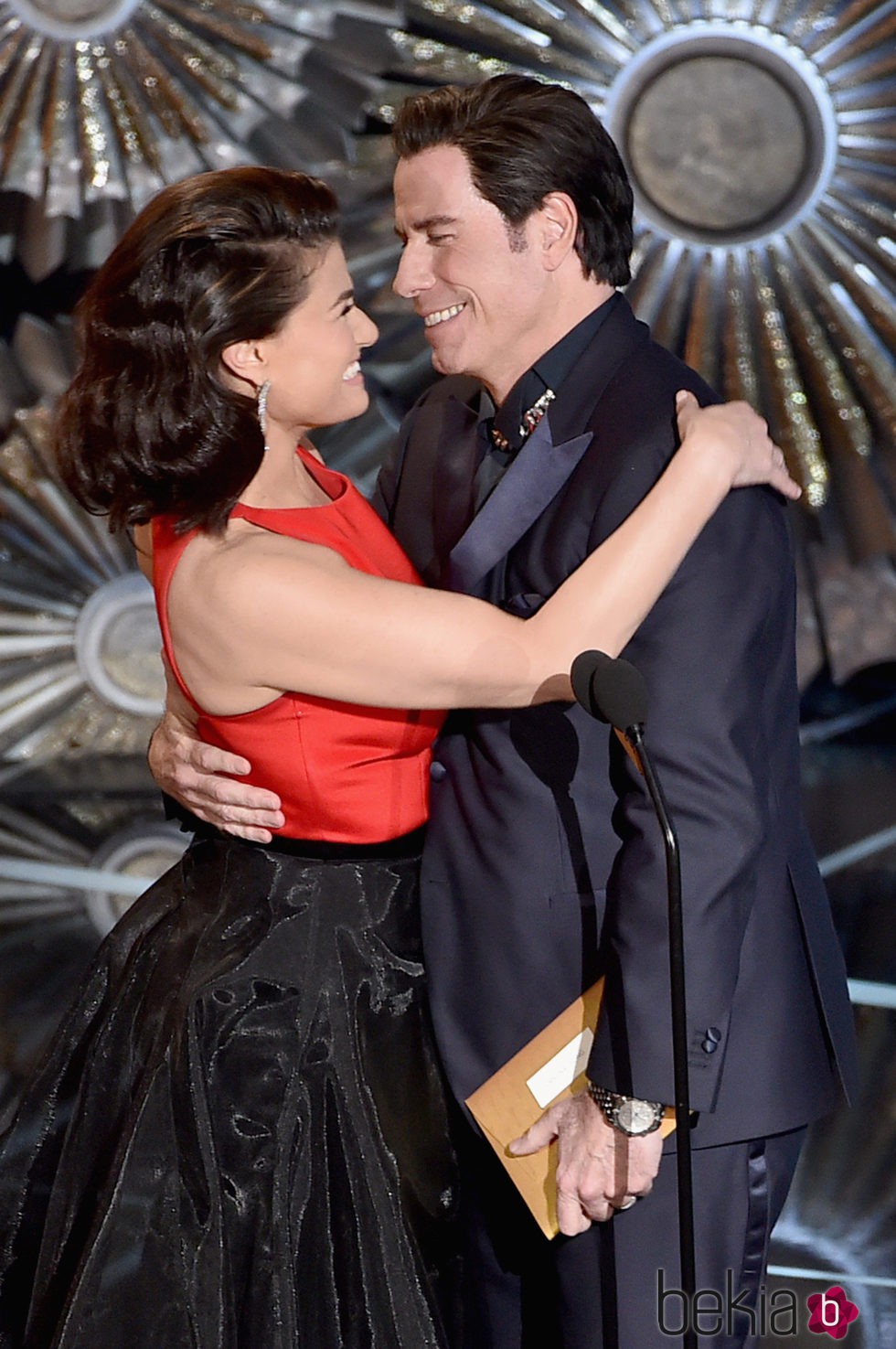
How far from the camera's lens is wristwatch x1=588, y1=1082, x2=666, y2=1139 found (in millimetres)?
1575

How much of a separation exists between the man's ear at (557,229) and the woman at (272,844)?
0.24 m

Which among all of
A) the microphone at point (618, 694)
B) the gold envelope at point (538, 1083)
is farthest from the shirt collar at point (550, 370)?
the gold envelope at point (538, 1083)

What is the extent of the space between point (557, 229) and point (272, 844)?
0.79m

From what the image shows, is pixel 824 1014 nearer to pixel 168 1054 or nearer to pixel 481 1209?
pixel 481 1209

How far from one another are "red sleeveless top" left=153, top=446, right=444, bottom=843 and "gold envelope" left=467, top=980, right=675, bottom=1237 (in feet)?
0.99

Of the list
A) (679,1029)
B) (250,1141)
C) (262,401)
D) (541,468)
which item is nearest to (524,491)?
(541,468)

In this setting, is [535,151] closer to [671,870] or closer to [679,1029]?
[671,870]

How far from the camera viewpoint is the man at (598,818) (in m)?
1.58

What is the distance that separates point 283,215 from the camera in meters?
1.74

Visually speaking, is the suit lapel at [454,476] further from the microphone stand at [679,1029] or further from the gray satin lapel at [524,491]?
the microphone stand at [679,1029]

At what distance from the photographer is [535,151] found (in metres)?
1.84

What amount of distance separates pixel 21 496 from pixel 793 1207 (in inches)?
133

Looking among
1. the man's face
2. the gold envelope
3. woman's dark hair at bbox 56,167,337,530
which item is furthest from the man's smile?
the gold envelope

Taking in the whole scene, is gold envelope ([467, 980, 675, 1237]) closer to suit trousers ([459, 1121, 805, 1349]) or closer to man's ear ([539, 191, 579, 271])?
suit trousers ([459, 1121, 805, 1349])
